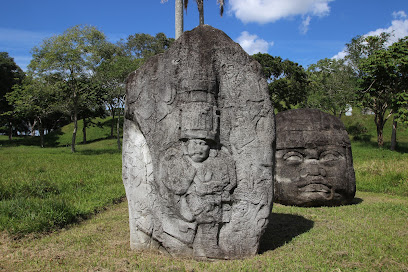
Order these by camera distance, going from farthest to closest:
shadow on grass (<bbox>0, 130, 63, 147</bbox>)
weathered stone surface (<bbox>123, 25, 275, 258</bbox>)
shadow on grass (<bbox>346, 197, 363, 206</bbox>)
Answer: shadow on grass (<bbox>0, 130, 63, 147</bbox>), shadow on grass (<bbox>346, 197, 363, 206</bbox>), weathered stone surface (<bbox>123, 25, 275, 258</bbox>)

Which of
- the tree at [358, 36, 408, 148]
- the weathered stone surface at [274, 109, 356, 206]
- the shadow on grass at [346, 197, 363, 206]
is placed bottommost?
the shadow on grass at [346, 197, 363, 206]

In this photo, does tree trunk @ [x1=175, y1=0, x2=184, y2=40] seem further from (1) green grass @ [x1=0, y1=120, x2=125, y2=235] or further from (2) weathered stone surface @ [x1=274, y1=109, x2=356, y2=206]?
(2) weathered stone surface @ [x1=274, y1=109, x2=356, y2=206]

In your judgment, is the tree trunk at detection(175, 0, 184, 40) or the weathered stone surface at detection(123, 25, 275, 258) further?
the tree trunk at detection(175, 0, 184, 40)

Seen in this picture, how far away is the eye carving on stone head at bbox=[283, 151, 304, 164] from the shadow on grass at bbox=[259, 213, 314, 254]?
131cm

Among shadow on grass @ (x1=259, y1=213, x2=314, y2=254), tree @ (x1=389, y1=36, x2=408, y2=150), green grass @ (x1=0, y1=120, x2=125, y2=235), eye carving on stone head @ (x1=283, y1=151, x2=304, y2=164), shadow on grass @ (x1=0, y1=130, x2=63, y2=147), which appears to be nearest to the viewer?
shadow on grass @ (x1=259, y1=213, x2=314, y2=254)

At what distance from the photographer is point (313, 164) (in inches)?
289

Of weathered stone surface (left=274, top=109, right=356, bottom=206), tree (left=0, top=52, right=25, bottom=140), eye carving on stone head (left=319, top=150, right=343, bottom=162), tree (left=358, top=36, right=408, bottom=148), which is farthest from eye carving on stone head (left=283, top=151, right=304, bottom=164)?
tree (left=0, top=52, right=25, bottom=140)

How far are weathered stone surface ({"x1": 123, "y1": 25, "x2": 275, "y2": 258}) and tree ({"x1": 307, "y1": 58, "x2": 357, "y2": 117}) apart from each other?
59.1ft

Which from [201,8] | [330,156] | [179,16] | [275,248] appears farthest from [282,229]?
[201,8]

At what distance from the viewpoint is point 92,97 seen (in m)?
19.8

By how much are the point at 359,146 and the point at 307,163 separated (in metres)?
15.7

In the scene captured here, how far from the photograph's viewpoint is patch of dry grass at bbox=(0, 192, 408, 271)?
4.04 metres

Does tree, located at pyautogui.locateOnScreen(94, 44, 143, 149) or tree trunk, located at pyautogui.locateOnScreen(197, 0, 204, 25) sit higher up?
→ tree trunk, located at pyautogui.locateOnScreen(197, 0, 204, 25)

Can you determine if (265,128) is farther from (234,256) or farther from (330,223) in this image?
(330,223)
